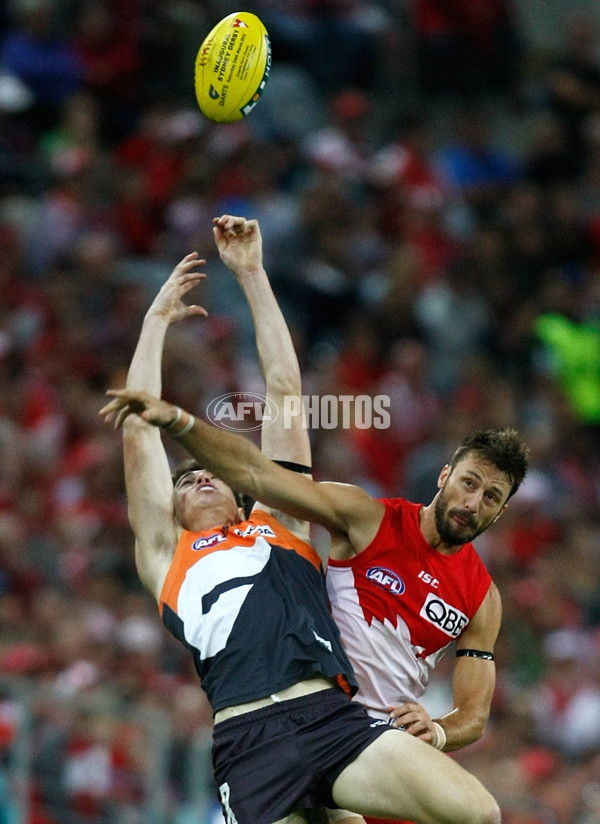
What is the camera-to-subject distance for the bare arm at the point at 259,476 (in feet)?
16.0

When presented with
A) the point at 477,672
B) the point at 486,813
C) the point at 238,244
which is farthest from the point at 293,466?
the point at 486,813

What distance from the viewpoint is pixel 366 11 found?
518 inches

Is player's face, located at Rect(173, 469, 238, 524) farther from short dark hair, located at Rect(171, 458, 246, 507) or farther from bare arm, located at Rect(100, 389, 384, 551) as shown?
bare arm, located at Rect(100, 389, 384, 551)

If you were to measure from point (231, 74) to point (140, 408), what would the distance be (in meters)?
1.96

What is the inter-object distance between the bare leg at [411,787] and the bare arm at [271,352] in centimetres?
106

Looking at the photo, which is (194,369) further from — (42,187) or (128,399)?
(128,399)

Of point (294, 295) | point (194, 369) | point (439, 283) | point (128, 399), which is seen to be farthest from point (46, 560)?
point (128, 399)

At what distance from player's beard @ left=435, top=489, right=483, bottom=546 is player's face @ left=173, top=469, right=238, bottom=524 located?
846 millimetres

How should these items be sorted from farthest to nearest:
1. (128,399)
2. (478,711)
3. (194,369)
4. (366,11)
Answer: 1. (366,11)
2. (194,369)
3. (478,711)
4. (128,399)

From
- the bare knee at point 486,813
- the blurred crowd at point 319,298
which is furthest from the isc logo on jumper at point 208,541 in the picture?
the blurred crowd at point 319,298

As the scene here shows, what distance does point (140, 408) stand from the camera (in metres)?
4.87

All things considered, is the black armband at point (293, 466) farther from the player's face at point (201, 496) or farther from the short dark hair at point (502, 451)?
the short dark hair at point (502, 451)

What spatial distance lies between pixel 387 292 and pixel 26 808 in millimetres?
4869

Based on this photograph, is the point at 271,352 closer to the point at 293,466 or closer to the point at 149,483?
the point at 293,466
